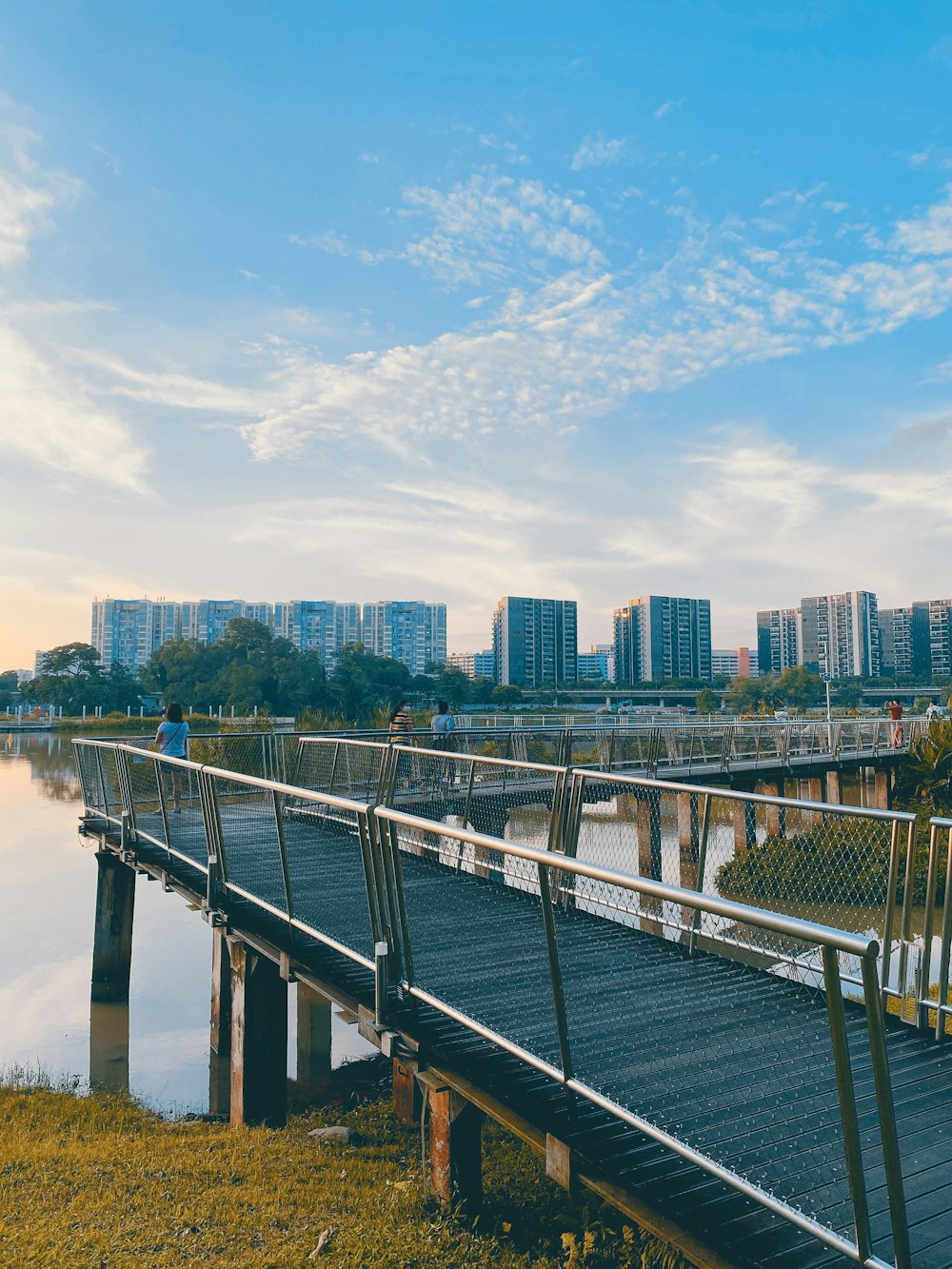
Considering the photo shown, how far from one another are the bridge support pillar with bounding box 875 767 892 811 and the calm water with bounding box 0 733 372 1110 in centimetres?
2103

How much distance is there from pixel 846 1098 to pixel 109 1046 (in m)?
10.7

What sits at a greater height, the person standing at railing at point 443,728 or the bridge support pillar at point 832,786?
the person standing at railing at point 443,728

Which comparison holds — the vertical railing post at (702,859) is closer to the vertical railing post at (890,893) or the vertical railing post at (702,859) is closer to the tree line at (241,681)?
the vertical railing post at (890,893)

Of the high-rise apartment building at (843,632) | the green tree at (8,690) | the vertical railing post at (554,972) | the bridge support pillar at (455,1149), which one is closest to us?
the vertical railing post at (554,972)

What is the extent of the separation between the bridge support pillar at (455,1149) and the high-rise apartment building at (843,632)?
142 meters

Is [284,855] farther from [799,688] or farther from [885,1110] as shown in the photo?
[799,688]

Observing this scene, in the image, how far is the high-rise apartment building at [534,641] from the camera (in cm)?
17062

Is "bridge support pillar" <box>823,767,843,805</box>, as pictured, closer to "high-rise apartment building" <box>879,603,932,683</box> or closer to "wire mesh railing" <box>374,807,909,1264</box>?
"wire mesh railing" <box>374,807,909,1264</box>

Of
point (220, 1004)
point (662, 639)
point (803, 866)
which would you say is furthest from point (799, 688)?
point (220, 1004)

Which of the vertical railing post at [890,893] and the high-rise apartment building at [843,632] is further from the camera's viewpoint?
the high-rise apartment building at [843,632]

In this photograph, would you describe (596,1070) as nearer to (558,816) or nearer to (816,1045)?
(816,1045)

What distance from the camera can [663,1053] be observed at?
435cm

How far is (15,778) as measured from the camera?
35469 millimetres

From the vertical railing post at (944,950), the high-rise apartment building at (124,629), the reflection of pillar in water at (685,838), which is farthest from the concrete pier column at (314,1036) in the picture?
the high-rise apartment building at (124,629)
